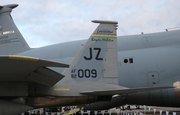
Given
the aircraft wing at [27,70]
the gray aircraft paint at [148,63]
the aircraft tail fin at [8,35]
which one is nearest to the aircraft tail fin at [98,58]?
the aircraft wing at [27,70]

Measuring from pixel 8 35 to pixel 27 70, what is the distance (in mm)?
11193

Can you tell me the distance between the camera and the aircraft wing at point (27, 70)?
5641 mm

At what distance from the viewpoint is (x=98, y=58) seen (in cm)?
914

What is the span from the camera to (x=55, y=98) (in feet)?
27.9

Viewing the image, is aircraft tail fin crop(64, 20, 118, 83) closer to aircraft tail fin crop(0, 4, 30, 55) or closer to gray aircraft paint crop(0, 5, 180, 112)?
gray aircraft paint crop(0, 5, 180, 112)

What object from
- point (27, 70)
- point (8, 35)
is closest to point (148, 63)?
point (27, 70)

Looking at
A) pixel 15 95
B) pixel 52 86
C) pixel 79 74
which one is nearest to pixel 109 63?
pixel 79 74

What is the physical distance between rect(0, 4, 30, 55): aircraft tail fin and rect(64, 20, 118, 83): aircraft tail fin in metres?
8.95

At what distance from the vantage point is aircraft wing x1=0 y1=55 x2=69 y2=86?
5.64m

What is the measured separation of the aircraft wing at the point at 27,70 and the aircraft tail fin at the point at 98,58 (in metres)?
1.40

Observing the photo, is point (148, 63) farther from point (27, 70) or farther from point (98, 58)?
point (27, 70)

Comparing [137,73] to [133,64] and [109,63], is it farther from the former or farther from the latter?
[109,63]

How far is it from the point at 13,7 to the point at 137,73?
9688 mm

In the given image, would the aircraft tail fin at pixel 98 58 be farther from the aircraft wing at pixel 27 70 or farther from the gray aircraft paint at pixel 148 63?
the gray aircraft paint at pixel 148 63
